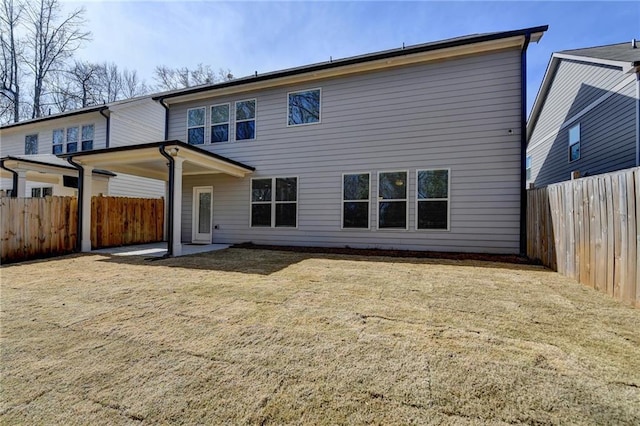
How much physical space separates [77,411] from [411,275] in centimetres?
476

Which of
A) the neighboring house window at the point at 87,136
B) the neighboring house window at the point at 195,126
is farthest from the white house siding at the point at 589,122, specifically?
the neighboring house window at the point at 87,136

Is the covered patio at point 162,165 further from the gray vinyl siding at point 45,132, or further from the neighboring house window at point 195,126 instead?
the gray vinyl siding at point 45,132

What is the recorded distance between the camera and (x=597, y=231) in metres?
4.16

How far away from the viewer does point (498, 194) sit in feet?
24.3

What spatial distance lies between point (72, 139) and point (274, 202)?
11.4 meters

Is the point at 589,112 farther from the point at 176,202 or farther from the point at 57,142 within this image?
the point at 57,142

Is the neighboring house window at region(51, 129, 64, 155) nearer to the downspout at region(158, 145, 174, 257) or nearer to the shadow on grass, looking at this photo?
the shadow on grass

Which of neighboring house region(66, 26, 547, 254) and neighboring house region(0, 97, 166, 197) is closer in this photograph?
neighboring house region(66, 26, 547, 254)

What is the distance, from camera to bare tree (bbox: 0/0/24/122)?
1867cm

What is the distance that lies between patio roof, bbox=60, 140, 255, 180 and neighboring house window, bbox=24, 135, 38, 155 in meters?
9.01

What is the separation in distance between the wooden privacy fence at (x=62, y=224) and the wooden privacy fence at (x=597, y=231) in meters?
12.1

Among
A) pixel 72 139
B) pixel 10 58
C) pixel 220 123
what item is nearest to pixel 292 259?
pixel 220 123

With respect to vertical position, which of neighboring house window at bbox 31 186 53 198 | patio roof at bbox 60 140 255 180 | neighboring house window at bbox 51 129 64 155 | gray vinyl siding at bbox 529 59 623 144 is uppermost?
gray vinyl siding at bbox 529 59 623 144

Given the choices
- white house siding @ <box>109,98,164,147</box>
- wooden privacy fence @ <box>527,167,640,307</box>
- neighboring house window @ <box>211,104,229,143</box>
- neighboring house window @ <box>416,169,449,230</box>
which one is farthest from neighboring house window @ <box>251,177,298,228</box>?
white house siding @ <box>109,98,164,147</box>
